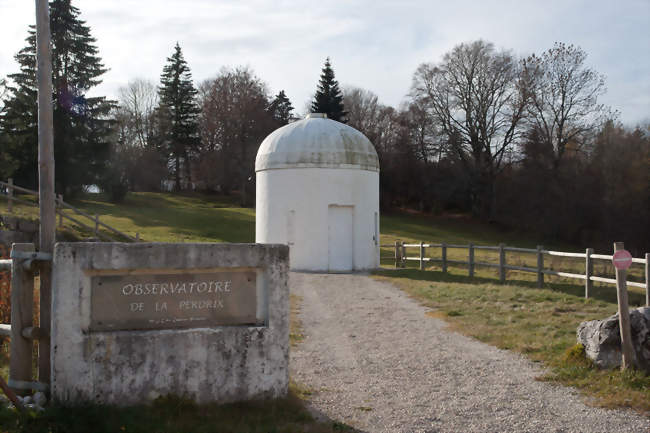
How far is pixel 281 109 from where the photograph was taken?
6156 cm

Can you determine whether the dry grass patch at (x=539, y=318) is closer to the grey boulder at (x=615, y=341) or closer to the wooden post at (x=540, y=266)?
the grey boulder at (x=615, y=341)

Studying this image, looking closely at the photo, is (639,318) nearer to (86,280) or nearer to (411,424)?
(411,424)

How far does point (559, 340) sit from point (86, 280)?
247 inches

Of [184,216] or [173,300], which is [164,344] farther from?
[184,216]

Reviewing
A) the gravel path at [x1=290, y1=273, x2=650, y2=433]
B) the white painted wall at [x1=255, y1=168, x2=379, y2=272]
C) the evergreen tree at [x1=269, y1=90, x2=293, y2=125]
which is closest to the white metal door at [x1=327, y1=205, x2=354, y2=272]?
the white painted wall at [x1=255, y1=168, x2=379, y2=272]

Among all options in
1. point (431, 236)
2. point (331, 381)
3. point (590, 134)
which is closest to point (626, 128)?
point (590, 134)

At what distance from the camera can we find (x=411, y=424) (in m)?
5.16

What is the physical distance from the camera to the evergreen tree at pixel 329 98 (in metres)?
56.2

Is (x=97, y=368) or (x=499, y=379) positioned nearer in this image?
(x=97, y=368)

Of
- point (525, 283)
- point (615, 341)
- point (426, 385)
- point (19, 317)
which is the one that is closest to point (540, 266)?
point (525, 283)

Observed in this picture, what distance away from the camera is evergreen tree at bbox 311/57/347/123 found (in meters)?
56.2

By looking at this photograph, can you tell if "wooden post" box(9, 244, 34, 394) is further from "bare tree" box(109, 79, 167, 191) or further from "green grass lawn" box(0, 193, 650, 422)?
"bare tree" box(109, 79, 167, 191)

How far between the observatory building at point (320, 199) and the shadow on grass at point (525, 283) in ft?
5.01

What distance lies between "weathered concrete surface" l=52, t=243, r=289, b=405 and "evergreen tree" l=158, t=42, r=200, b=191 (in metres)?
51.9
